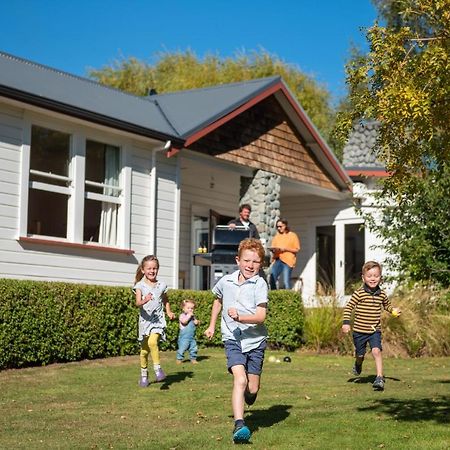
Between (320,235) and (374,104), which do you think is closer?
(374,104)

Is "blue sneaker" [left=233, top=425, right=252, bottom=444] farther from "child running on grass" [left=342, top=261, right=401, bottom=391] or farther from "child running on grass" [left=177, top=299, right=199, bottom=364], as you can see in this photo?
"child running on grass" [left=177, top=299, right=199, bottom=364]

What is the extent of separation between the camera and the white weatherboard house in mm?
14367

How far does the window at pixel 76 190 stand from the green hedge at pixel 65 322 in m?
2.11

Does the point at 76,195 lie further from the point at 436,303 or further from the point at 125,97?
the point at 436,303

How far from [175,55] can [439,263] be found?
30.9m

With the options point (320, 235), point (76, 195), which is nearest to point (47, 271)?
point (76, 195)

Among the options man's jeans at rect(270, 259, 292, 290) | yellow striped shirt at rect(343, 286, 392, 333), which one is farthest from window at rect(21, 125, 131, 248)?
yellow striped shirt at rect(343, 286, 392, 333)

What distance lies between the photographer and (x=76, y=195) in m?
15.3

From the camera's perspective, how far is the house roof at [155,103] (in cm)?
1482

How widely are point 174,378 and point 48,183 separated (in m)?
5.32

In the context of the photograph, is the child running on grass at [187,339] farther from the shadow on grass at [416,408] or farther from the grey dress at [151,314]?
the shadow on grass at [416,408]

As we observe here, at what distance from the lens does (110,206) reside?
1623 cm

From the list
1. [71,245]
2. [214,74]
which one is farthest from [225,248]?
[214,74]

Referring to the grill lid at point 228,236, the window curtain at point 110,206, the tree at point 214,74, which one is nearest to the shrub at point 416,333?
the grill lid at point 228,236
